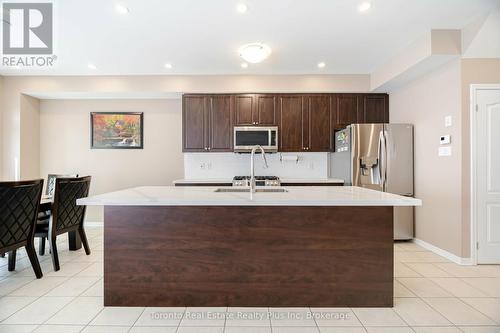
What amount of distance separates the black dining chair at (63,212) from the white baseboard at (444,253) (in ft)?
14.1

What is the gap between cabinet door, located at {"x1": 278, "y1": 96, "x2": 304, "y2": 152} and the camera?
14.5 feet

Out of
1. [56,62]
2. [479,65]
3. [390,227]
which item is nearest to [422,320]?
[390,227]

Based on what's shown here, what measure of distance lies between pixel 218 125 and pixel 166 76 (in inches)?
44.6

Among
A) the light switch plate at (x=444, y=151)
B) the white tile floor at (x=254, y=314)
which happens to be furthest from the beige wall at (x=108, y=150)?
the light switch plate at (x=444, y=151)

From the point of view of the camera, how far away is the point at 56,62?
3.82 metres

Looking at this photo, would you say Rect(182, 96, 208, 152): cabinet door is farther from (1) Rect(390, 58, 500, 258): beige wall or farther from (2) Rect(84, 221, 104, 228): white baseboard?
(1) Rect(390, 58, 500, 258): beige wall

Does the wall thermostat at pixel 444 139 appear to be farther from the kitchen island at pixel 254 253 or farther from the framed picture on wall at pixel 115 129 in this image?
the framed picture on wall at pixel 115 129

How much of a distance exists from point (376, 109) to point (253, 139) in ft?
6.78

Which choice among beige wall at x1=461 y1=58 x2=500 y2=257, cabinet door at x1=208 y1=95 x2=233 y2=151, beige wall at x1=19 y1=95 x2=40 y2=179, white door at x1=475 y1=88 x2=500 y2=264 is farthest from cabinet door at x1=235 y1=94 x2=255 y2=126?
beige wall at x1=19 y1=95 x2=40 y2=179

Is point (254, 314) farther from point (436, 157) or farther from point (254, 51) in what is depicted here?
point (436, 157)

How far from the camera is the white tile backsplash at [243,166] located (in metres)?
4.71

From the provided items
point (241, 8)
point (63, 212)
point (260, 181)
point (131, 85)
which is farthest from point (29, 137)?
point (241, 8)

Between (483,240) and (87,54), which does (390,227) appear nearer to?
(483,240)

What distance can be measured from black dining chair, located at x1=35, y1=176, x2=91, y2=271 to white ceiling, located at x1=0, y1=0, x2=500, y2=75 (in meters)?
1.66
